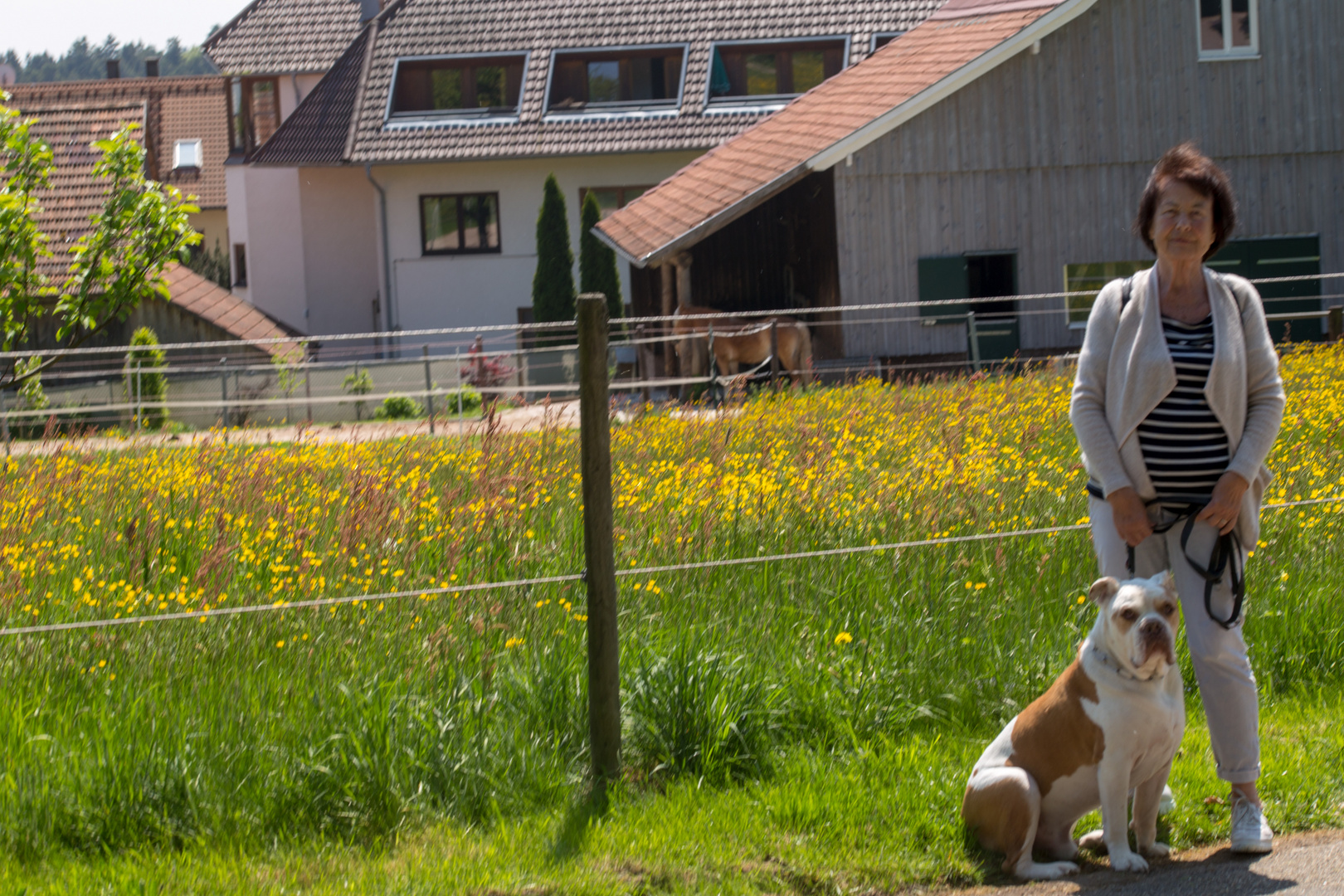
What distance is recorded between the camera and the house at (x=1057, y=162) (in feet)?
75.9

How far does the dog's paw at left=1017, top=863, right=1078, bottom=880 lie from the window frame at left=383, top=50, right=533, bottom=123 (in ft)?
99.2

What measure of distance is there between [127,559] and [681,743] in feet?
9.81

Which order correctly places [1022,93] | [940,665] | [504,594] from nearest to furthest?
[940,665]
[504,594]
[1022,93]

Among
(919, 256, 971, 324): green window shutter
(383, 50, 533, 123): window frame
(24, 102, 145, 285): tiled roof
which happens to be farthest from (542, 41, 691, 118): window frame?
(919, 256, 971, 324): green window shutter

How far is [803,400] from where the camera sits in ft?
40.9

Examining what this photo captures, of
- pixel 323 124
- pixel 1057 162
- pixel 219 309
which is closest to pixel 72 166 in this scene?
pixel 219 309

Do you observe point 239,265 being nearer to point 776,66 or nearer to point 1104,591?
point 776,66

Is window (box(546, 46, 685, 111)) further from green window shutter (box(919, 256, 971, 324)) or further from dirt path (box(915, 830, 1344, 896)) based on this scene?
dirt path (box(915, 830, 1344, 896))

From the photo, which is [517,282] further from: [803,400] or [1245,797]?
[1245,797]

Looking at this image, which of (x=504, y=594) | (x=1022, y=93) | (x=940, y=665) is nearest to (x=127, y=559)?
(x=504, y=594)

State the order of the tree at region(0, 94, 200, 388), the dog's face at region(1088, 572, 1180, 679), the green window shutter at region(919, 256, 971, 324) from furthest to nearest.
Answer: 1. the green window shutter at region(919, 256, 971, 324)
2. the tree at region(0, 94, 200, 388)
3. the dog's face at region(1088, 572, 1180, 679)

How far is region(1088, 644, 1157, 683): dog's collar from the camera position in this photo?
405 centimetres

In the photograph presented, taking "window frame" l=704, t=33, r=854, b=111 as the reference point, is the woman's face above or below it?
below

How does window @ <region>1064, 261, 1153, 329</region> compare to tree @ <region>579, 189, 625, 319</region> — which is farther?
tree @ <region>579, 189, 625, 319</region>
